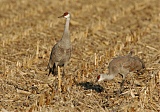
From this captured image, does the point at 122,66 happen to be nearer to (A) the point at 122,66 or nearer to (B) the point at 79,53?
(A) the point at 122,66

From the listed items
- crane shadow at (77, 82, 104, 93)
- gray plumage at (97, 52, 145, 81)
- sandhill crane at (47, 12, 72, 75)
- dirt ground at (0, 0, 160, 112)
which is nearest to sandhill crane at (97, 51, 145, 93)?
gray plumage at (97, 52, 145, 81)

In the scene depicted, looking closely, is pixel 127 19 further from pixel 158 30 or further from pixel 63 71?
pixel 63 71

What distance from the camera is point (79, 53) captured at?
12047mm

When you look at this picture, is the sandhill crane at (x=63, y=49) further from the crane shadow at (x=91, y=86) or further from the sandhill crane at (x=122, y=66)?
the sandhill crane at (x=122, y=66)

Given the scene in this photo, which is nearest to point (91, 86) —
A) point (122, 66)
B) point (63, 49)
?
point (122, 66)

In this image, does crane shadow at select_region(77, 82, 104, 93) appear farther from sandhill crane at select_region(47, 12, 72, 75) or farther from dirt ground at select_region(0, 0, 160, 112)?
sandhill crane at select_region(47, 12, 72, 75)

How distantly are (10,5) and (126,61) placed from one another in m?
12.3

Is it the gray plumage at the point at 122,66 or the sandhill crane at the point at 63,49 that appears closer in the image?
the gray plumage at the point at 122,66

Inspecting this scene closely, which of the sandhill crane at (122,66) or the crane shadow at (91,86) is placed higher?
the sandhill crane at (122,66)

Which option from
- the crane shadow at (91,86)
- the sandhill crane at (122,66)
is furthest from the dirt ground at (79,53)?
the sandhill crane at (122,66)

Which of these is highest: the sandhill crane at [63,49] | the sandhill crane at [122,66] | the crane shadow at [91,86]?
the sandhill crane at [63,49]

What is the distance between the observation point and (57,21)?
17.2 m

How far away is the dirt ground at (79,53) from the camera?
7961 millimetres

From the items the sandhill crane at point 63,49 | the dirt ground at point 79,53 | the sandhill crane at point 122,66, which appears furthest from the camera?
the sandhill crane at point 63,49
